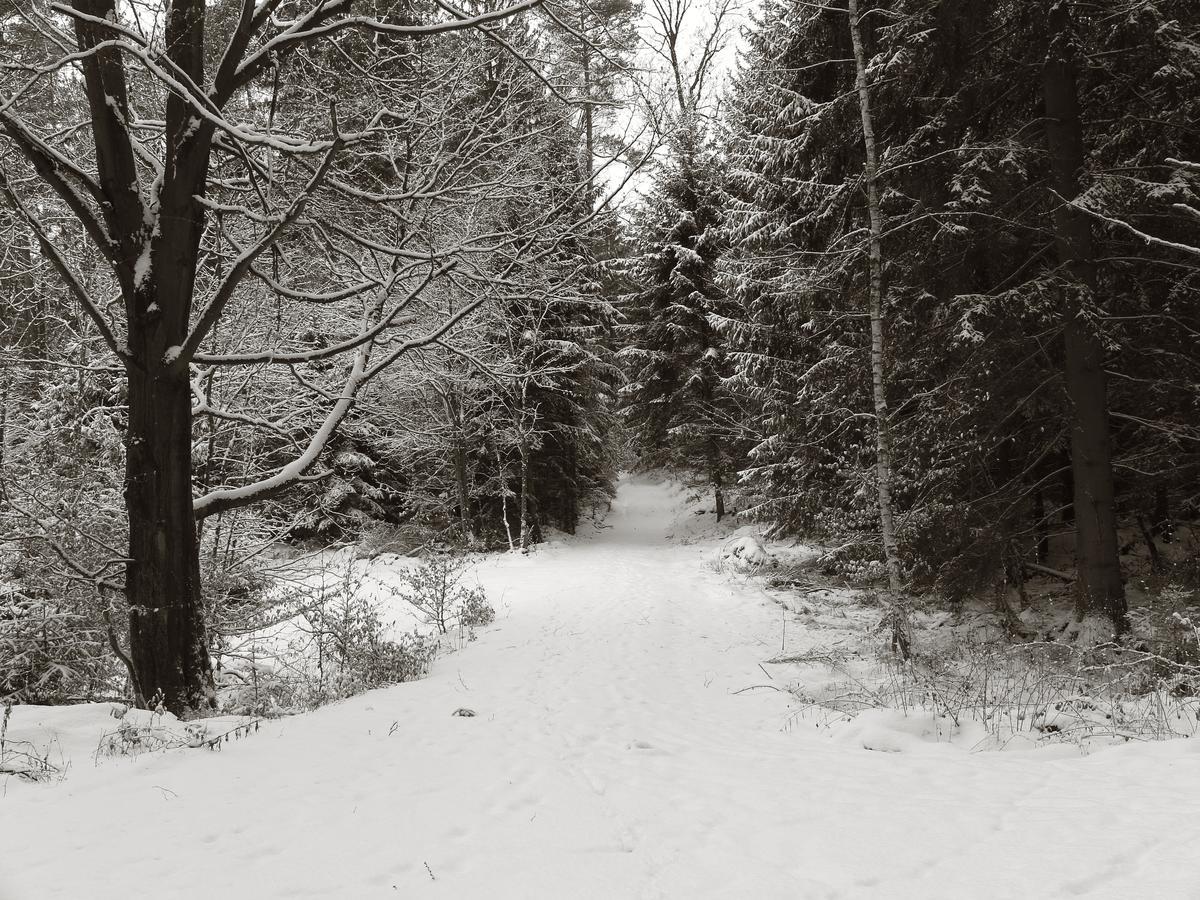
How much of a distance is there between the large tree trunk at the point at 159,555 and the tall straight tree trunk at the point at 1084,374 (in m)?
8.92

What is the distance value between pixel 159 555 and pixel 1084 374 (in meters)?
9.41

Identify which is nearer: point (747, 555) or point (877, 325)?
point (877, 325)

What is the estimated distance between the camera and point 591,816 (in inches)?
130

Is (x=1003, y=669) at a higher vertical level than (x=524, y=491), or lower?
lower

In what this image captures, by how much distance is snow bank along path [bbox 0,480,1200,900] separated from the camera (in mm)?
2514

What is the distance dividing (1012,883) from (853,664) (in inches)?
208

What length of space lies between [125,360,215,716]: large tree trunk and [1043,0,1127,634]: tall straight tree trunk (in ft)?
29.2

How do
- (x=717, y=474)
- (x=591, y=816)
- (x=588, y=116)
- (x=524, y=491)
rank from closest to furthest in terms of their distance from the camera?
(x=591, y=816) → (x=588, y=116) → (x=524, y=491) → (x=717, y=474)

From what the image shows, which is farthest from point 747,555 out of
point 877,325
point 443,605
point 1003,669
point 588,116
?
Answer: point 588,116

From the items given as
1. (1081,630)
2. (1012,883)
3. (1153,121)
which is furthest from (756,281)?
(1012,883)

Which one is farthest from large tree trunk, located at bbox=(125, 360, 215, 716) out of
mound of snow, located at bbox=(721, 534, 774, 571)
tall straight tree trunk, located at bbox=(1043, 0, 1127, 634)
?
mound of snow, located at bbox=(721, 534, 774, 571)

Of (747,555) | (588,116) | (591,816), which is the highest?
(588,116)

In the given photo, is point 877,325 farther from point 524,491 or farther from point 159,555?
point 524,491

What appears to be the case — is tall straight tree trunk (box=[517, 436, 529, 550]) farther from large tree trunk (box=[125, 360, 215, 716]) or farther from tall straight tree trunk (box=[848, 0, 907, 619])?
large tree trunk (box=[125, 360, 215, 716])
